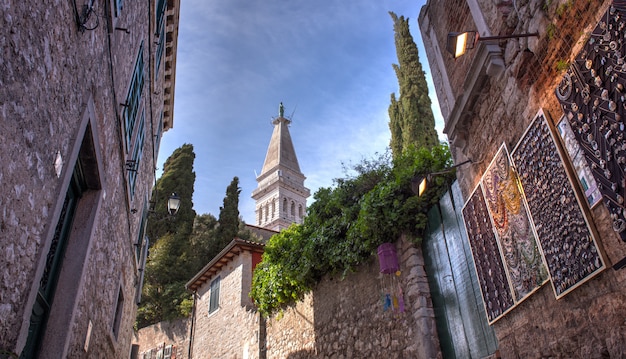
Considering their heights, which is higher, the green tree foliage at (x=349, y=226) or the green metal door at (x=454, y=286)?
the green tree foliage at (x=349, y=226)

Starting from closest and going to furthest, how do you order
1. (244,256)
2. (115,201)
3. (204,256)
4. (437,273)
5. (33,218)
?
(33,218)
(115,201)
(437,273)
(244,256)
(204,256)

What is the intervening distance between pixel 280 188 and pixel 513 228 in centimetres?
5746

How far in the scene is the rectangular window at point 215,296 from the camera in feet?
54.6

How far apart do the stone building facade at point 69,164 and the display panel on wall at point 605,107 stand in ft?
13.3

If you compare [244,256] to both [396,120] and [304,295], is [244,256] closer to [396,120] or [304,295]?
[304,295]

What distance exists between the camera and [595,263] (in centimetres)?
343

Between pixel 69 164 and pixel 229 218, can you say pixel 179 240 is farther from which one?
pixel 69 164

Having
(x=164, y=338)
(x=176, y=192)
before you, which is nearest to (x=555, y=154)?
(x=164, y=338)

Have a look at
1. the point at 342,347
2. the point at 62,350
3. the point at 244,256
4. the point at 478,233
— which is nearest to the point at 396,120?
the point at 244,256

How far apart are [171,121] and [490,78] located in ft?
33.2

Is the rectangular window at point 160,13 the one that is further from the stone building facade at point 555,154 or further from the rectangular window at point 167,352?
the rectangular window at point 167,352

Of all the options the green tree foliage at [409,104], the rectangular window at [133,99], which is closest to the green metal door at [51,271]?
the rectangular window at [133,99]

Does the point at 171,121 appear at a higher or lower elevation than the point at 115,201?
higher

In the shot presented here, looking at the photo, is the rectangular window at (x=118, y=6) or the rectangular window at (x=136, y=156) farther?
the rectangular window at (x=136, y=156)
